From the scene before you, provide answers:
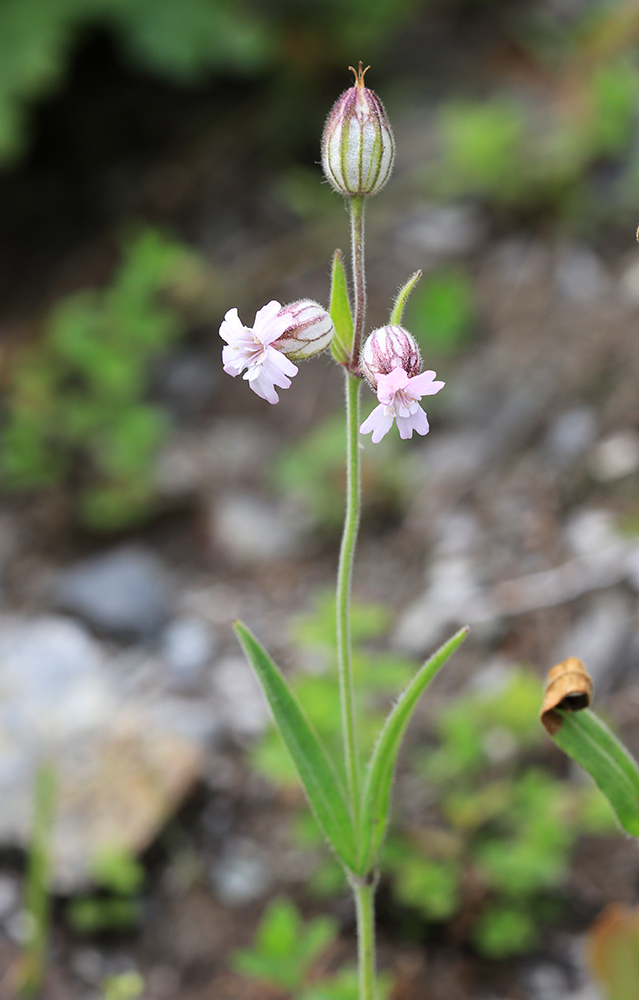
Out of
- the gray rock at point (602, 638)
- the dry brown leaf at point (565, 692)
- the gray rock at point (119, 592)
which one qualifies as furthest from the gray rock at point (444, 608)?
the dry brown leaf at point (565, 692)

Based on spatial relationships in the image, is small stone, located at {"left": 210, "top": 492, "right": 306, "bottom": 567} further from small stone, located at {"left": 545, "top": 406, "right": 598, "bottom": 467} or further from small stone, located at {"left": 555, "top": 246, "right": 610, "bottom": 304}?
small stone, located at {"left": 555, "top": 246, "right": 610, "bottom": 304}

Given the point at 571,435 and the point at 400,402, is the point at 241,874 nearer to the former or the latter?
the point at 400,402

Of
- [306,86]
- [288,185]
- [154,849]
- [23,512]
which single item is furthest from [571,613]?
[306,86]

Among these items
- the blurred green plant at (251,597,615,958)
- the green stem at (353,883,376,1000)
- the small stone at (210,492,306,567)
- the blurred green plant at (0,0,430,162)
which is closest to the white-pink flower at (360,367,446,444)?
the green stem at (353,883,376,1000)

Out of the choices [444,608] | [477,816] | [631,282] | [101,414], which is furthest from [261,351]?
[631,282]

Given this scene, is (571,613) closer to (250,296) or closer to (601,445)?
(601,445)

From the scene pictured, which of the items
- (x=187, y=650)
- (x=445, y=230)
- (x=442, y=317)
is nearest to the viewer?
(x=187, y=650)

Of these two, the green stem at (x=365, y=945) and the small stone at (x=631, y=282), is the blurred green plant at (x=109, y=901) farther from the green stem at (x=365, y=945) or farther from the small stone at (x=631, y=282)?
the small stone at (x=631, y=282)
